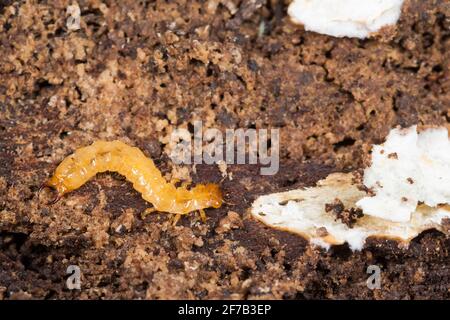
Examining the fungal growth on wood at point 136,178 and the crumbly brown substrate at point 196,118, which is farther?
the fungal growth on wood at point 136,178

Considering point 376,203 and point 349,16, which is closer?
point 376,203

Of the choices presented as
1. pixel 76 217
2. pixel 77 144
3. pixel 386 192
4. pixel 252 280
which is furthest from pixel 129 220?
pixel 386 192

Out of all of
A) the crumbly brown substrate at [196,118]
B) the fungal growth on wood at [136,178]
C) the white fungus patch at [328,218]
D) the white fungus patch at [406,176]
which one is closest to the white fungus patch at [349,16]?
the crumbly brown substrate at [196,118]

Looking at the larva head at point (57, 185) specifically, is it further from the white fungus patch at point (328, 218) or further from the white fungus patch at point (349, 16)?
the white fungus patch at point (349, 16)

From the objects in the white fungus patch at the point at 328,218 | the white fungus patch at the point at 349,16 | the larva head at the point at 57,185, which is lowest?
the white fungus patch at the point at 328,218

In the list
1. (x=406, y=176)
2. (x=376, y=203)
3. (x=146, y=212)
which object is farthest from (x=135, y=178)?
(x=406, y=176)

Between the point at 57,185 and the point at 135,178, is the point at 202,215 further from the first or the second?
the point at 57,185

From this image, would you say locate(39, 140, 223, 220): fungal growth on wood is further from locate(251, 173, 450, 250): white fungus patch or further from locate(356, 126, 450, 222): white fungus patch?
locate(356, 126, 450, 222): white fungus patch
